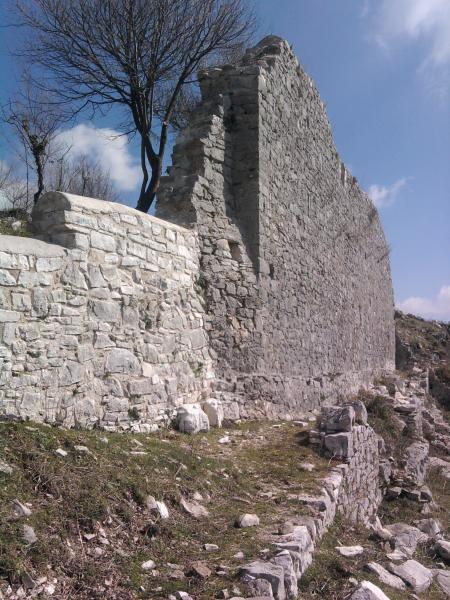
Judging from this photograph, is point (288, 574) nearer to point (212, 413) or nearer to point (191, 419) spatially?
point (191, 419)

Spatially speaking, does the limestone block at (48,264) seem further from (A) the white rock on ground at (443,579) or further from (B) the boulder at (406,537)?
(A) the white rock on ground at (443,579)

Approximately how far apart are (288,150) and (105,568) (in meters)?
7.69

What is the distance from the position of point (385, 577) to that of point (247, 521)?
1137 mm

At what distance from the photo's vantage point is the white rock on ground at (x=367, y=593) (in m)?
Result: 3.55

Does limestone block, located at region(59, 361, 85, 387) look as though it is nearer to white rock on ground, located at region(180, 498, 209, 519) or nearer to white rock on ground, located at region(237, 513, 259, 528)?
white rock on ground, located at region(180, 498, 209, 519)

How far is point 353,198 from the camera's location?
46.6 ft

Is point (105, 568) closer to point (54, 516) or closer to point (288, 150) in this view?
point (54, 516)

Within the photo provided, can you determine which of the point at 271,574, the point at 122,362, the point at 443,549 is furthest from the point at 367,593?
the point at 122,362

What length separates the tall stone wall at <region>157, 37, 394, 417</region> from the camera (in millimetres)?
7484

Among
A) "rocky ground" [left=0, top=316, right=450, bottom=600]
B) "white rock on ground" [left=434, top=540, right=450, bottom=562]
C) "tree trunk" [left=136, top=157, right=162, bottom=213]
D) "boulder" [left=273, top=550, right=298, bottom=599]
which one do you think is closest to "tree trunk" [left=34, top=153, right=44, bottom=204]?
"tree trunk" [left=136, top=157, right=162, bottom=213]

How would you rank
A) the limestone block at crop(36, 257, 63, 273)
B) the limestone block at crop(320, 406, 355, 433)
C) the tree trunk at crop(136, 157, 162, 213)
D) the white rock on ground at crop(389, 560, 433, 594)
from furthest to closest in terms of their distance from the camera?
the tree trunk at crop(136, 157, 162, 213) → the limestone block at crop(320, 406, 355, 433) → the limestone block at crop(36, 257, 63, 273) → the white rock on ground at crop(389, 560, 433, 594)

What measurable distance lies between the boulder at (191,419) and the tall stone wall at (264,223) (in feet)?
2.62

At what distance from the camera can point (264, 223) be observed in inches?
322

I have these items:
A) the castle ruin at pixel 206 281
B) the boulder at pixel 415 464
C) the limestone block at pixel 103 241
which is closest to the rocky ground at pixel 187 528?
the castle ruin at pixel 206 281
